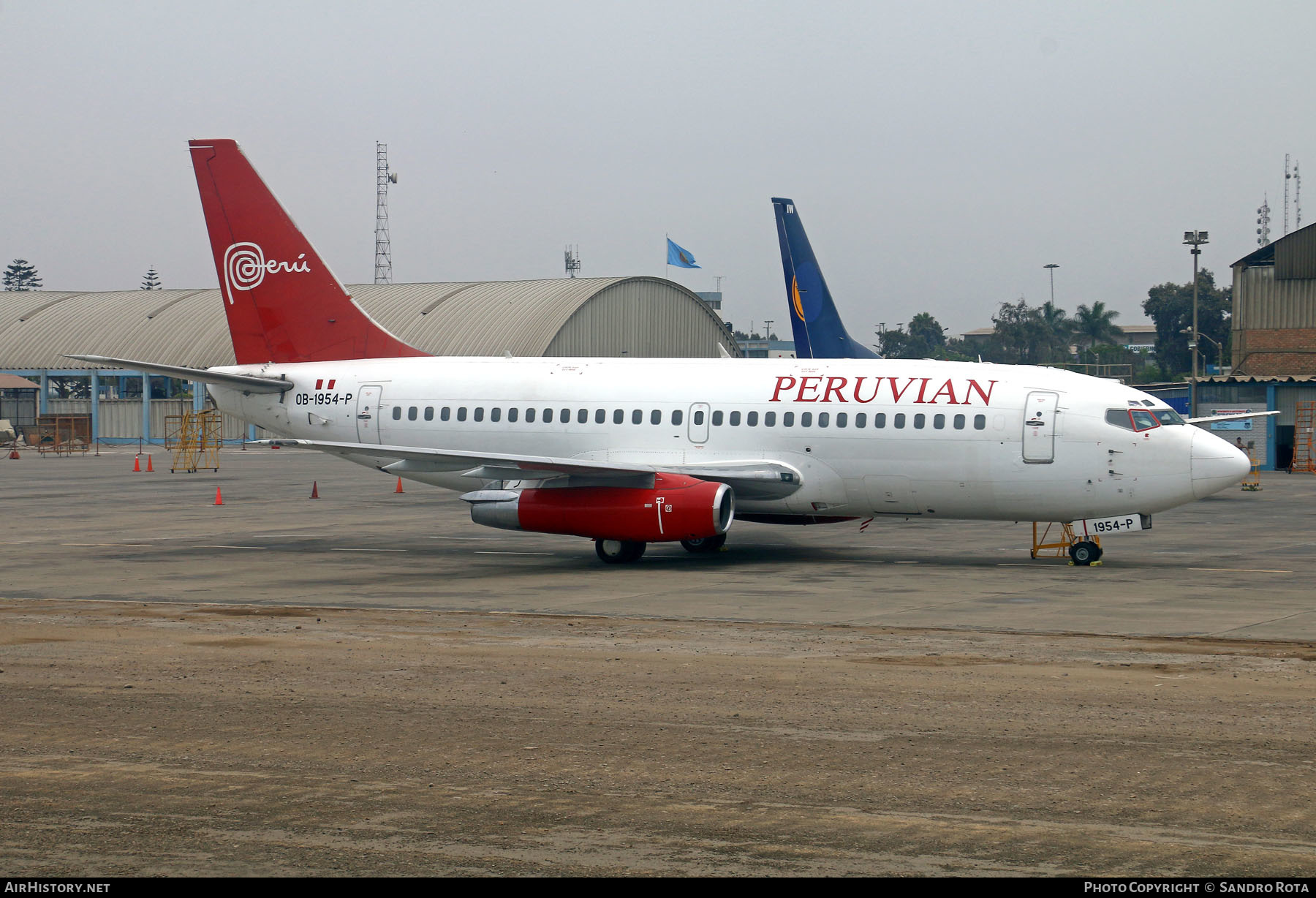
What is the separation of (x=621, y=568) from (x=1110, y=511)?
895 centimetres

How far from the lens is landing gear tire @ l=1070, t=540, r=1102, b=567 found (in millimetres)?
25328

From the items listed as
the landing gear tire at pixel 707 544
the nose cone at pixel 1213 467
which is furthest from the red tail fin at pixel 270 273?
the nose cone at pixel 1213 467

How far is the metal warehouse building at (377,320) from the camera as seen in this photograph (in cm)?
8106

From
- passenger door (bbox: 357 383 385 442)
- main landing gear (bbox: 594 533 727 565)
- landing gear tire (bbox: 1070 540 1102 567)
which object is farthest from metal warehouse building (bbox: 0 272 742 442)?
landing gear tire (bbox: 1070 540 1102 567)

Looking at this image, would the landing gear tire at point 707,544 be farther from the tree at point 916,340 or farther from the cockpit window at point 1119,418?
the tree at point 916,340

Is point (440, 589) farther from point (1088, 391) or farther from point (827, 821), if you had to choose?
point (827, 821)

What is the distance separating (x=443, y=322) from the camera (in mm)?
84188

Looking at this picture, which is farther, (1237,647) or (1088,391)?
(1088,391)

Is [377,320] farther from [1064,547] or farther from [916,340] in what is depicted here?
[916,340]

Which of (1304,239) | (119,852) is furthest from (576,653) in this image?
(1304,239)

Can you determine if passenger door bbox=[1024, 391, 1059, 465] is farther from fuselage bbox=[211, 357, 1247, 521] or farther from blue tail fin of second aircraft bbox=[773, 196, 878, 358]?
blue tail fin of second aircraft bbox=[773, 196, 878, 358]

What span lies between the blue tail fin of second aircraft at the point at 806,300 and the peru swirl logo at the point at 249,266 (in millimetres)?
16348

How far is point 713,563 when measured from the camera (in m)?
26.2

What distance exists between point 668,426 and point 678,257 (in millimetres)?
53375
